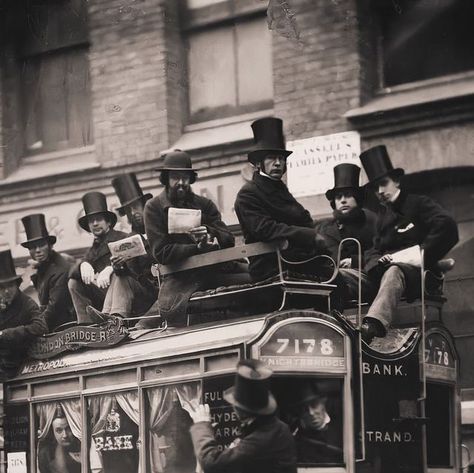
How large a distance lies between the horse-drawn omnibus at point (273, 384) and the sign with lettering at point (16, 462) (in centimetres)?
22

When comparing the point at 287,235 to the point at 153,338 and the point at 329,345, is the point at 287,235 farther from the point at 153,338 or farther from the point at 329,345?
the point at 153,338

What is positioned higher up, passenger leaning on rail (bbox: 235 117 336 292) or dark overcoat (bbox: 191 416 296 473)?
passenger leaning on rail (bbox: 235 117 336 292)

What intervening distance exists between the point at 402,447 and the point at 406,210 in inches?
73.7

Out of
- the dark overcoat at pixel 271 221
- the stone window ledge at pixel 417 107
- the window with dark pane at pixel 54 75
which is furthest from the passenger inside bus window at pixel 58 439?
the window with dark pane at pixel 54 75

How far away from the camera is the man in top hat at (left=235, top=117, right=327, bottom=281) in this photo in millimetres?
9219

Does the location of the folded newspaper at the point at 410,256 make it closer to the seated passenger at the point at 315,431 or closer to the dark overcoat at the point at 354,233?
the dark overcoat at the point at 354,233

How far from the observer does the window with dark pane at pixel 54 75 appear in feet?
52.4

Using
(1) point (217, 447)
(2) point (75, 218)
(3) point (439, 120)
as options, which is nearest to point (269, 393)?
(1) point (217, 447)

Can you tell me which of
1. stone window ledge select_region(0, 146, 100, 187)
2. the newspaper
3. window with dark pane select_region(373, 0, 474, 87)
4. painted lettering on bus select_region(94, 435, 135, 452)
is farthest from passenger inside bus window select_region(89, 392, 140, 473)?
stone window ledge select_region(0, 146, 100, 187)

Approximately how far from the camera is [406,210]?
33.1 ft

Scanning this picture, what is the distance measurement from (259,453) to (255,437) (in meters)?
0.10

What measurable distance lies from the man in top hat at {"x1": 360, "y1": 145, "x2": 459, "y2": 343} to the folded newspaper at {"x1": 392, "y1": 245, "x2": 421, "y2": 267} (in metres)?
0.03

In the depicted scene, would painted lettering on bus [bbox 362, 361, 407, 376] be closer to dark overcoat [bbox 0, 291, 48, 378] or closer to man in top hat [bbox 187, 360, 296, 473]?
man in top hat [bbox 187, 360, 296, 473]

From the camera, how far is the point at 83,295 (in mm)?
12078
